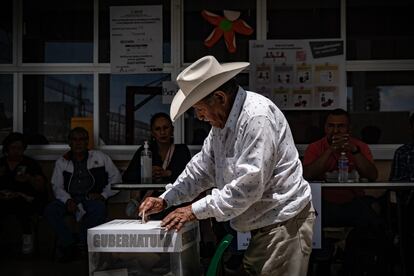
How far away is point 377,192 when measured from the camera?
20.7 ft

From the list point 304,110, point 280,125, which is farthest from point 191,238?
point 304,110

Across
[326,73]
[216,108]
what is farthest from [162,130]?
[216,108]

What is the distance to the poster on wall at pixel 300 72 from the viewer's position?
21.2 ft

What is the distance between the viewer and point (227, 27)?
6602mm

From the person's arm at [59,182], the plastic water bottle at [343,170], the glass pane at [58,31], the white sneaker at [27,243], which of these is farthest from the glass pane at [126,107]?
the plastic water bottle at [343,170]

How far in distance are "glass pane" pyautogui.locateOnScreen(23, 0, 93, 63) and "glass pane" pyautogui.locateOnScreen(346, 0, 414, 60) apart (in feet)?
8.90

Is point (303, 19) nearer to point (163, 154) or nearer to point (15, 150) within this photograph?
point (163, 154)

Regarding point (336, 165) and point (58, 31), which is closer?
point (336, 165)

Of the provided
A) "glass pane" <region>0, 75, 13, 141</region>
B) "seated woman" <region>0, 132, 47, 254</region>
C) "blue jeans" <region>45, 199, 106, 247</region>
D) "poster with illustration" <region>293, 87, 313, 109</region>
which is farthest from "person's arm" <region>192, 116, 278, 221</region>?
"glass pane" <region>0, 75, 13, 141</region>

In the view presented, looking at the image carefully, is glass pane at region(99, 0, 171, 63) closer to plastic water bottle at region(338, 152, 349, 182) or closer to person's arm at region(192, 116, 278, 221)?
plastic water bottle at region(338, 152, 349, 182)

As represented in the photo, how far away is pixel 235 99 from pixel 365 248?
7.64 feet

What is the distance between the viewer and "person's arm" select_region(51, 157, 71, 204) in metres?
6.16

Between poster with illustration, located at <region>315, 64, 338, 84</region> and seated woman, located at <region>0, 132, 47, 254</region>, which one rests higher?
poster with illustration, located at <region>315, 64, 338, 84</region>

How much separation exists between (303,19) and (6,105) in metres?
3.25
